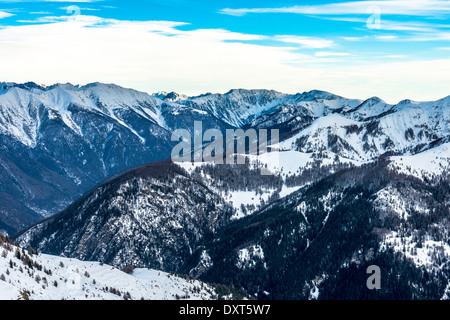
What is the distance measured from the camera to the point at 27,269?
141 metres

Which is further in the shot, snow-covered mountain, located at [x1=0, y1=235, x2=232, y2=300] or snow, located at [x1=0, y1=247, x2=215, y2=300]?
snow, located at [x1=0, y1=247, x2=215, y2=300]

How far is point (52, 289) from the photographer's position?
136 meters

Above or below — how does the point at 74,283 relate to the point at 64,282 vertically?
below

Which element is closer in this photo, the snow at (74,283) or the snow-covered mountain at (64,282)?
the snow-covered mountain at (64,282)

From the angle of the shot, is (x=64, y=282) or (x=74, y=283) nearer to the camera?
(x=64, y=282)
